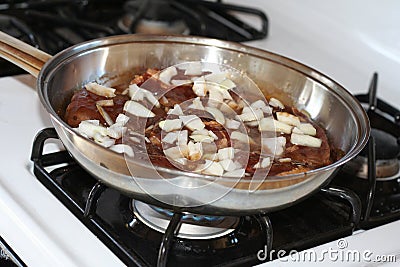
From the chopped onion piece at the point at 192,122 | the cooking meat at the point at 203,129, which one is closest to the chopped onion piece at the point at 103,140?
the cooking meat at the point at 203,129

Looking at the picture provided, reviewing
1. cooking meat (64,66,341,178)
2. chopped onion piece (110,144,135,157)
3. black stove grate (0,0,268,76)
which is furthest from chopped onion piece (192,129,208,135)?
black stove grate (0,0,268,76)

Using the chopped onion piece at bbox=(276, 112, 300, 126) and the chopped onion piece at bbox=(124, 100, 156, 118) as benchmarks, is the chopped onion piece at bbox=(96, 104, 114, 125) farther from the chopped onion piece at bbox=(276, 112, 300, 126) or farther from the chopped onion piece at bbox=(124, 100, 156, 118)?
the chopped onion piece at bbox=(276, 112, 300, 126)

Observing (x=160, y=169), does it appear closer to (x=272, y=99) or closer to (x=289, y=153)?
(x=289, y=153)

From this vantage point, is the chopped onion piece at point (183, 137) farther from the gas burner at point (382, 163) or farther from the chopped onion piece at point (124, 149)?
the gas burner at point (382, 163)

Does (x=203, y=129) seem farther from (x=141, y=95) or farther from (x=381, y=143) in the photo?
(x=381, y=143)

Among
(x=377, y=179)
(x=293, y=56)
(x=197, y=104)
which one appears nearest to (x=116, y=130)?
(x=197, y=104)

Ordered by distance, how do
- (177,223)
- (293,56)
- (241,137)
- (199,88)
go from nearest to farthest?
(177,223), (241,137), (199,88), (293,56)
